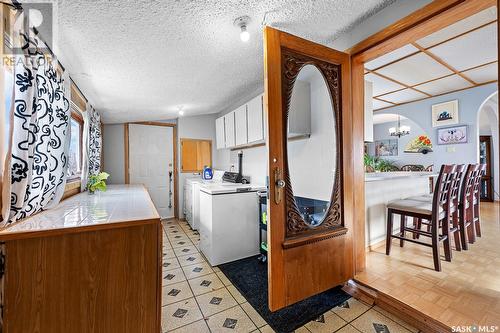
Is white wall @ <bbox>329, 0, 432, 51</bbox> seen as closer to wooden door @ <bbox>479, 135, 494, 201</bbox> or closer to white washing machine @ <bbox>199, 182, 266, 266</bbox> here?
white washing machine @ <bbox>199, 182, 266, 266</bbox>

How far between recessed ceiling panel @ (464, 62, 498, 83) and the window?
18.3ft

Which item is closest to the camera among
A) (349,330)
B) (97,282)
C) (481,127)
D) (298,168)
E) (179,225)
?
(97,282)

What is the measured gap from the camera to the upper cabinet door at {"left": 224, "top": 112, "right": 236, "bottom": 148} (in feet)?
12.0

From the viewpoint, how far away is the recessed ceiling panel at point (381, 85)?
3.39m

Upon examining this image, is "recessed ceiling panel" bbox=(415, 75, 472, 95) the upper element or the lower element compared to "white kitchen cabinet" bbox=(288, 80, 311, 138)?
upper

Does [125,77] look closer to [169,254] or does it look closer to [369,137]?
[169,254]

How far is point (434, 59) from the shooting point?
284 cm

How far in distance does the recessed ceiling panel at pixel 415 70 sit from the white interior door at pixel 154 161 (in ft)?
13.4

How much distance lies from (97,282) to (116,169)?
3.58 meters

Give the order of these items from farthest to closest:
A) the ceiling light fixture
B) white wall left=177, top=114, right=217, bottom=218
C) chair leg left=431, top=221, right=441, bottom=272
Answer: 1. white wall left=177, top=114, right=217, bottom=218
2. chair leg left=431, top=221, right=441, bottom=272
3. the ceiling light fixture

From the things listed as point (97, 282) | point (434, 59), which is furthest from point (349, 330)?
point (434, 59)

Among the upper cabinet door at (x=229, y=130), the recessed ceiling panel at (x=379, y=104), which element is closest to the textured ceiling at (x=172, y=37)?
the upper cabinet door at (x=229, y=130)

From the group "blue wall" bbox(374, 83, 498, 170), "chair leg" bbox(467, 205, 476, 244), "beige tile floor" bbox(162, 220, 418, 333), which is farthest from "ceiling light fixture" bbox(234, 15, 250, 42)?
"blue wall" bbox(374, 83, 498, 170)

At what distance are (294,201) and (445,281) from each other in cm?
160
